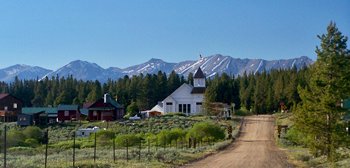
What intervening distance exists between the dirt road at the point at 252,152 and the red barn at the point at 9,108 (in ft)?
158

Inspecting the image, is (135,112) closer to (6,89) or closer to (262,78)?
(262,78)

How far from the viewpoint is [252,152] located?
38375 millimetres

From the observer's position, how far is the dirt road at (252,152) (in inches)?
1125

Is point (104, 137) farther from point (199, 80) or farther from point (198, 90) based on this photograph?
point (199, 80)

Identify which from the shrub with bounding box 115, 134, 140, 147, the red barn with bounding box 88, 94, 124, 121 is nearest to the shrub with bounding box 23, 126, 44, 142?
the shrub with bounding box 115, 134, 140, 147

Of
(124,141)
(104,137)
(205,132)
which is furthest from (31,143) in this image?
(205,132)

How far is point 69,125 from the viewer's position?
8338 cm

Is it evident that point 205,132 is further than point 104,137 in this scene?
No

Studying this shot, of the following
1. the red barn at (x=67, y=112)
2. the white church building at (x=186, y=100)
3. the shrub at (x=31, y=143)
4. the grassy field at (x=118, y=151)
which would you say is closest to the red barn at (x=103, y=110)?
the red barn at (x=67, y=112)

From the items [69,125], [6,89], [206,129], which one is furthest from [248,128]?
[6,89]

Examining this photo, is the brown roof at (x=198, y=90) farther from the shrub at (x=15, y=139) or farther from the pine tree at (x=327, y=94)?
the pine tree at (x=327, y=94)

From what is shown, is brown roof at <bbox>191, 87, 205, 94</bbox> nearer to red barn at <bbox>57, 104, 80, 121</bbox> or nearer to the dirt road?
the dirt road

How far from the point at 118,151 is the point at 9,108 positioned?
75.2 metres

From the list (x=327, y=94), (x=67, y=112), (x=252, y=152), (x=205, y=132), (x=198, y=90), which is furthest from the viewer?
(x=198, y=90)
